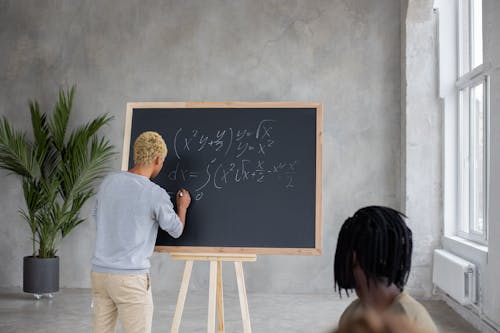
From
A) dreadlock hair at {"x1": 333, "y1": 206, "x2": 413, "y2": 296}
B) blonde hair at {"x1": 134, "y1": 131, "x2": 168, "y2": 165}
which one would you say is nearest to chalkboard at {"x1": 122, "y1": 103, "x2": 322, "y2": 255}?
blonde hair at {"x1": 134, "y1": 131, "x2": 168, "y2": 165}

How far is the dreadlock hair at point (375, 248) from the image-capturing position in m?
1.03

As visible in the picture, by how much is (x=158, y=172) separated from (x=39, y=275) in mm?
3135

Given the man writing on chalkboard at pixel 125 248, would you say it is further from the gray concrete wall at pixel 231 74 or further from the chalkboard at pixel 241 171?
the gray concrete wall at pixel 231 74

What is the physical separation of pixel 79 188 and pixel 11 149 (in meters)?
0.76

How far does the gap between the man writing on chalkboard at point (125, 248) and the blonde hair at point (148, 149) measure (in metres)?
0.10

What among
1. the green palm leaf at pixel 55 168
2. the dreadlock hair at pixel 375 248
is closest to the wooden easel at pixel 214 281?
the dreadlock hair at pixel 375 248

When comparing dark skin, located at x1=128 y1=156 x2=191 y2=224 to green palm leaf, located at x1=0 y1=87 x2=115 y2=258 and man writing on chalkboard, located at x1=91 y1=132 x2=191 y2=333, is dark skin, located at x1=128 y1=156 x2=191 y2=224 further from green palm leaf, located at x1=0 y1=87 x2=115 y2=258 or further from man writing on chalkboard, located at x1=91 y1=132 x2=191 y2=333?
green palm leaf, located at x1=0 y1=87 x2=115 y2=258

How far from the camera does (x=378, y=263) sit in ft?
3.38

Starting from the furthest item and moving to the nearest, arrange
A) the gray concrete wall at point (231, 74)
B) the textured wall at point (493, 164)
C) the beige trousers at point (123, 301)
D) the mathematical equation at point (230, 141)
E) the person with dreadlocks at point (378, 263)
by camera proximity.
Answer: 1. the gray concrete wall at point (231, 74)
2. the textured wall at point (493, 164)
3. the mathematical equation at point (230, 141)
4. the beige trousers at point (123, 301)
5. the person with dreadlocks at point (378, 263)

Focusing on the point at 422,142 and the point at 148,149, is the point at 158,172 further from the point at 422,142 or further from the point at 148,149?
the point at 422,142

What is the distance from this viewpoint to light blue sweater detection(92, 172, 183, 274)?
2.80 meters

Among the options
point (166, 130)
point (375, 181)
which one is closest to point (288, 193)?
point (166, 130)

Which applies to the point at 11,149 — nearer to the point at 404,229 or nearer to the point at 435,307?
the point at 435,307

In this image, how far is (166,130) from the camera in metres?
3.70
